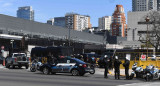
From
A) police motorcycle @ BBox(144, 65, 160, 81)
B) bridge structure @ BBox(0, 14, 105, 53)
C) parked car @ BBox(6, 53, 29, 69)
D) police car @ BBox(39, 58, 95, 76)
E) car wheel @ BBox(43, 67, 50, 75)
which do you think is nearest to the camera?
police motorcycle @ BBox(144, 65, 160, 81)

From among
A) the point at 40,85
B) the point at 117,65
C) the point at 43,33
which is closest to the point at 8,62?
the point at 117,65

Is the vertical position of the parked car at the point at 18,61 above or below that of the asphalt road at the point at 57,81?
above

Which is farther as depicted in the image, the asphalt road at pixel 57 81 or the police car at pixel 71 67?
the police car at pixel 71 67

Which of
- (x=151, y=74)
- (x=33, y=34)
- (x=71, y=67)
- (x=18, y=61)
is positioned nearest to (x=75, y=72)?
(x=71, y=67)

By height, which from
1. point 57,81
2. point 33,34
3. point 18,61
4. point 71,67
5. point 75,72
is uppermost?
point 33,34

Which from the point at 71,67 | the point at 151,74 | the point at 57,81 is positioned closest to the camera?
the point at 57,81

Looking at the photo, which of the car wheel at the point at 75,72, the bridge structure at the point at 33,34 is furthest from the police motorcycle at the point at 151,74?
the bridge structure at the point at 33,34

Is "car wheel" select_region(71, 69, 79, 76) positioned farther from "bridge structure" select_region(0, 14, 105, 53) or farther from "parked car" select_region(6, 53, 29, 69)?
"bridge structure" select_region(0, 14, 105, 53)

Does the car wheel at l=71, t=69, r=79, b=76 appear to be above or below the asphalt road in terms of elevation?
above

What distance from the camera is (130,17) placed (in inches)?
5448

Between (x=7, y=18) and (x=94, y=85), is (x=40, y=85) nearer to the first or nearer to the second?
(x=94, y=85)

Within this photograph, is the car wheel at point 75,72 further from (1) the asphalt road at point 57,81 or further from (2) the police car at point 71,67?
(1) the asphalt road at point 57,81

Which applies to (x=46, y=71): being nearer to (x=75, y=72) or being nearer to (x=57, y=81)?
(x=75, y=72)

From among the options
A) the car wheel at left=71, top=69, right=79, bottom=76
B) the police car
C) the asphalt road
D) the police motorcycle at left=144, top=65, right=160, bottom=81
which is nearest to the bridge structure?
the police car
